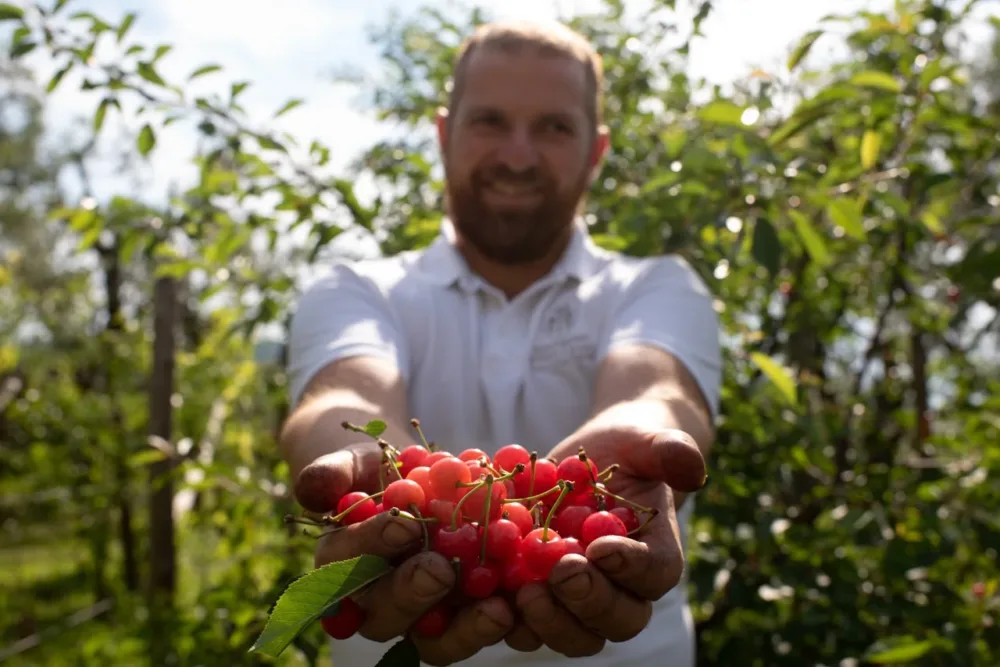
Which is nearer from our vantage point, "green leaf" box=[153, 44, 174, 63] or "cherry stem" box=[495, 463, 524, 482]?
"cherry stem" box=[495, 463, 524, 482]

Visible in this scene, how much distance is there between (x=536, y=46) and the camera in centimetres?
173

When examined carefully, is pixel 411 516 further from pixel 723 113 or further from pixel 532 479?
pixel 723 113

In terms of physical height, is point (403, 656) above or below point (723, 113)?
below

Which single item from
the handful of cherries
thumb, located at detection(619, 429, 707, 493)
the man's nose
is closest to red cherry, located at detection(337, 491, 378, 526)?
the handful of cherries

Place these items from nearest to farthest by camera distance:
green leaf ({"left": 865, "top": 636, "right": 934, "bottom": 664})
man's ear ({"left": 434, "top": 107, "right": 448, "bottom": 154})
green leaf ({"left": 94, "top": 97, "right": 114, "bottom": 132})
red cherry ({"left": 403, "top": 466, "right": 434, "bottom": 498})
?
red cherry ({"left": 403, "top": 466, "right": 434, "bottom": 498}) < green leaf ({"left": 865, "top": 636, "right": 934, "bottom": 664}) < man's ear ({"left": 434, "top": 107, "right": 448, "bottom": 154}) < green leaf ({"left": 94, "top": 97, "right": 114, "bottom": 132})

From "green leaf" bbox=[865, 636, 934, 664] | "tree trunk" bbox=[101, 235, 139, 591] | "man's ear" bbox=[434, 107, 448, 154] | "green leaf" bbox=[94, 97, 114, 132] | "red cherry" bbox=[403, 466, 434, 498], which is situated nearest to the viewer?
"red cherry" bbox=[403, 466, 434, 498]

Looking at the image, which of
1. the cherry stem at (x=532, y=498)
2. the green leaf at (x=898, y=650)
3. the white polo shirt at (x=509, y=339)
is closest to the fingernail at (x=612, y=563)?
the cherry stem at (x=532, y=498)

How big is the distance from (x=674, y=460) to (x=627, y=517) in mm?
88

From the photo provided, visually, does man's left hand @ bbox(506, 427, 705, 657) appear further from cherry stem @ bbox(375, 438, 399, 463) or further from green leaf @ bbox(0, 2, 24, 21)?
green leaf @ bbox(0, 2, 24, 21)

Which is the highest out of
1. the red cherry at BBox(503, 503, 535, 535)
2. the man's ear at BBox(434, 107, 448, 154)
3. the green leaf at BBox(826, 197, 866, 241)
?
the man's ear at BBox(434, 107, 448, 154)

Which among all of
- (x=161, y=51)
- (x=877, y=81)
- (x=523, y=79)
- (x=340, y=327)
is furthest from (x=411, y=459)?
(x=161, y=51)

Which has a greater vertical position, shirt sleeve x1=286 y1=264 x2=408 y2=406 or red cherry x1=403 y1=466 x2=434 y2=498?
red cherry x1=403 y1=466 x2=434 y2=498

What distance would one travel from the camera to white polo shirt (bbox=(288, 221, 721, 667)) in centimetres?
154

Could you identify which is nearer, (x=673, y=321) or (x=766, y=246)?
(x=673, y=321)
